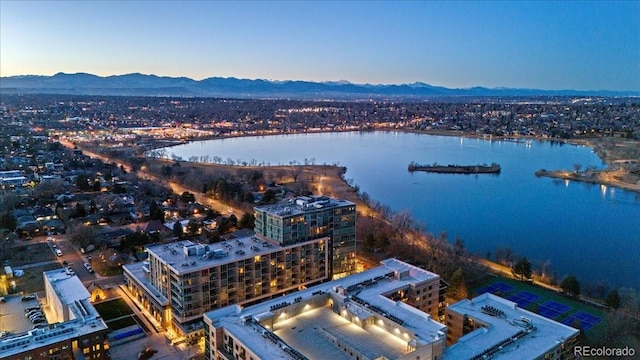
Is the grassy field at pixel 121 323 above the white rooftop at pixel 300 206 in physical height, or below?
below

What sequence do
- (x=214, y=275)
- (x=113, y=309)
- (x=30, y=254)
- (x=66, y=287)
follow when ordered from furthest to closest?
(x=30, y=254), (x=113, y=309), (x=66, y=287), (x=214, y=275)

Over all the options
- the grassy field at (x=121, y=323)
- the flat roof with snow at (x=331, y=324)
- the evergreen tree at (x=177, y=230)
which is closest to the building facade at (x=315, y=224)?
the flat roof with snow at (x=331, y=324)

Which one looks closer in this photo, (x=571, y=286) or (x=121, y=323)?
(x=121, y=323)

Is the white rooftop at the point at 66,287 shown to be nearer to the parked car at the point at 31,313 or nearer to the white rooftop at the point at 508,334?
the parked car at the point at 31,313

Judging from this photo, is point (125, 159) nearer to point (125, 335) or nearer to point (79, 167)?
point (79, 167)

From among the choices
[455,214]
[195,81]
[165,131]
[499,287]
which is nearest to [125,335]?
[499,287]

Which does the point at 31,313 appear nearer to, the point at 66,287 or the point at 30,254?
the point at 66,287

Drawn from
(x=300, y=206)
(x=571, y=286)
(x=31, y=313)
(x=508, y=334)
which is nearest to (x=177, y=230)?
(x=300, y=206)
